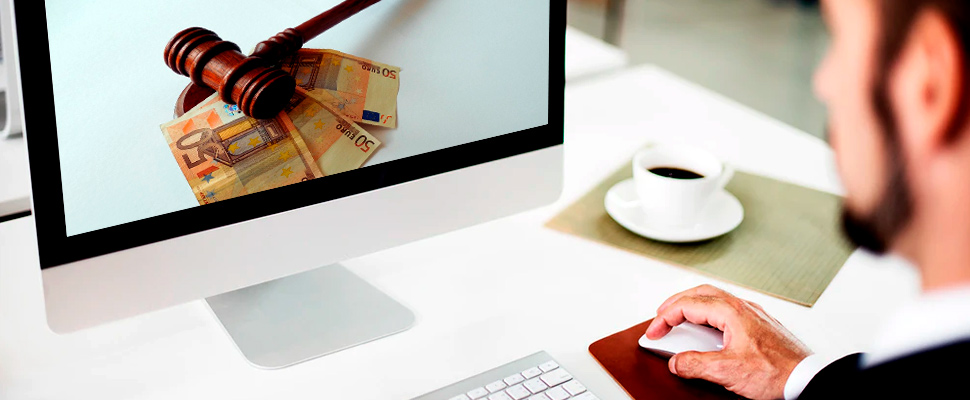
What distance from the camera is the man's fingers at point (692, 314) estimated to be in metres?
0.84

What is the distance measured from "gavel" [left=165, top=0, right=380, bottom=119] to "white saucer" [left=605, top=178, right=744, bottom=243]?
47 cm

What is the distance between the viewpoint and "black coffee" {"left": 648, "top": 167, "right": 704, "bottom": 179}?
42.3 inches

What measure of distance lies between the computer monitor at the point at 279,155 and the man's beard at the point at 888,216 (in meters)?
0.44

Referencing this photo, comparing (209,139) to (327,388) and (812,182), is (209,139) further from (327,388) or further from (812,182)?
(812,182)

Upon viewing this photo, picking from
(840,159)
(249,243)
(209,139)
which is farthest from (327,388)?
(840,159)

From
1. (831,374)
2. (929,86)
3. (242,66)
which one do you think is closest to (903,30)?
(929,86)

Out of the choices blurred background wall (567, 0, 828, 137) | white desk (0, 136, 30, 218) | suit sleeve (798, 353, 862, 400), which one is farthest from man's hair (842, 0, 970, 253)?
blurred background wall (567, 0, 828, 137)

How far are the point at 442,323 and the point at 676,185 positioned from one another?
329mm

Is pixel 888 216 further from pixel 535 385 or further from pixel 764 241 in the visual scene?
pixel 764 241

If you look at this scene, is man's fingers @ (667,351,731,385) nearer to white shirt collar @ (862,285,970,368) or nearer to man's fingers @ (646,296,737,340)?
man's fingers @ (646,296,737,340)

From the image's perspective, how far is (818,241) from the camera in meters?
1.06

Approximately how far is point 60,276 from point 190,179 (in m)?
0.13

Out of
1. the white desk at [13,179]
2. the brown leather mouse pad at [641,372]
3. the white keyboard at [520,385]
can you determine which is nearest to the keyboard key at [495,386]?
the white keyboard at [520,385]

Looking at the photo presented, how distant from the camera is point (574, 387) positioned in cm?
77
